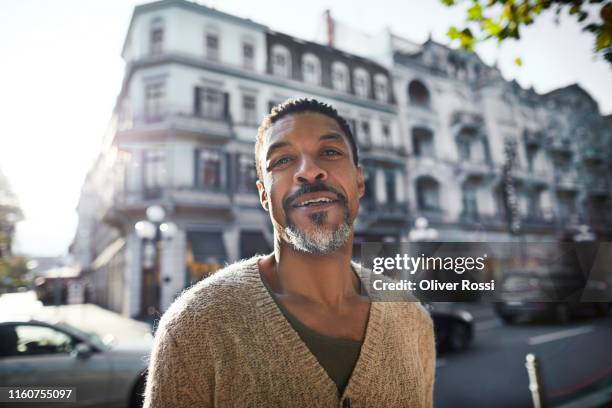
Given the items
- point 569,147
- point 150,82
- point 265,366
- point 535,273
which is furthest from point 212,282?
point 569,147

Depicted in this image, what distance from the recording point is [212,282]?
121cm

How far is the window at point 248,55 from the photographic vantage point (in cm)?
1327

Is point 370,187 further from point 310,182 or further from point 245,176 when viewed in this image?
point 310,182

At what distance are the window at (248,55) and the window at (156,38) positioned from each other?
304 cm

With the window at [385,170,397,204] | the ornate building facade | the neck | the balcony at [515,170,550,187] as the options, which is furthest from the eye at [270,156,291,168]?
the balcony at [515,170,550,187]

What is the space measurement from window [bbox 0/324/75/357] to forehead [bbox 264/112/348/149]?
3.62m

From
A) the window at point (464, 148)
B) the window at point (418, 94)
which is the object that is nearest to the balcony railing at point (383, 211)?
the window at point (464, 148)

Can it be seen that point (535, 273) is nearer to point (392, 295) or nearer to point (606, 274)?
point (606, 274)

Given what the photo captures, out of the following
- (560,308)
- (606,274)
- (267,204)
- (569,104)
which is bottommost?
(560,308)

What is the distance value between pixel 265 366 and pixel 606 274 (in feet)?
6.84

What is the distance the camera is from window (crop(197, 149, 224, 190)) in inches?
478

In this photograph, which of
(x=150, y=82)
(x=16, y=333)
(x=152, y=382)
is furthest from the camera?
(x=150, y=82)

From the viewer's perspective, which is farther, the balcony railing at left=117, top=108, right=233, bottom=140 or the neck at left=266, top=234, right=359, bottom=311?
the balcony railing at left=117, top=108, right=233, bottom=140

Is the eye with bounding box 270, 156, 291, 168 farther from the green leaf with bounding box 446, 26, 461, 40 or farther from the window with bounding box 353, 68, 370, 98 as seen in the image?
the window with bounding box 353, 68, 370, 98
